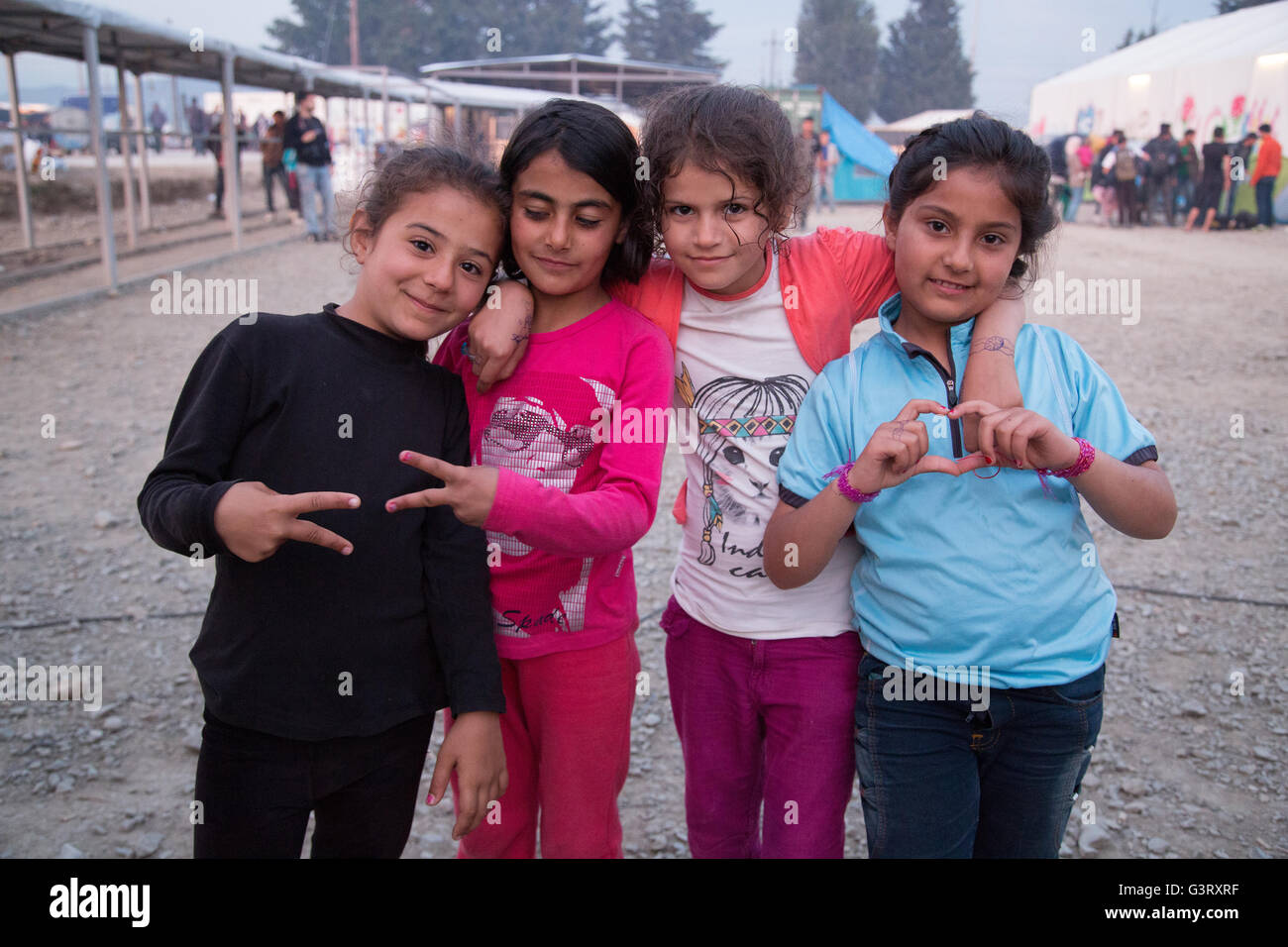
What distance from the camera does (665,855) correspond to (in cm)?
248

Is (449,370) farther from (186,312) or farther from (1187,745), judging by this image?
(186,312)

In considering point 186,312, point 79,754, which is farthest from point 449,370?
point 186,312

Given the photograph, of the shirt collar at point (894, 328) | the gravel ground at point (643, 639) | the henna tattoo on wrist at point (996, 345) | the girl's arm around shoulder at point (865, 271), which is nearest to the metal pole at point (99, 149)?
the gravel ground at point (643, 639)

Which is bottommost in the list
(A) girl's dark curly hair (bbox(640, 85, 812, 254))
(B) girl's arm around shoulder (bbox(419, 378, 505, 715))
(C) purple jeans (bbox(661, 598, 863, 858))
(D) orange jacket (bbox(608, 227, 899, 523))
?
(C) purple jeans (bbox(661, 598, 863, 858))

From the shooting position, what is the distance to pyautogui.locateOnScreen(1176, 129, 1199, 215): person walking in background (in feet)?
61.4

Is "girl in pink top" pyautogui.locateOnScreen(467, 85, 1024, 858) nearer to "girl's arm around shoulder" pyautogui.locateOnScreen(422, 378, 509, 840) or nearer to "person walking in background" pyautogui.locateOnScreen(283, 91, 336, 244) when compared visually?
"girl's arm around shoulder" pyautogui.locateOnScreen(422, 378, 509, 840)

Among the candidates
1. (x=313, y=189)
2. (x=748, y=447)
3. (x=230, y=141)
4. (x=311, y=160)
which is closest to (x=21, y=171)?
(x=230, y=141)

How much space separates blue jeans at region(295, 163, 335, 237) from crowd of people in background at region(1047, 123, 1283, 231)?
1201 cm

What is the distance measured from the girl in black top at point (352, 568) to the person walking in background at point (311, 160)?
1278cm

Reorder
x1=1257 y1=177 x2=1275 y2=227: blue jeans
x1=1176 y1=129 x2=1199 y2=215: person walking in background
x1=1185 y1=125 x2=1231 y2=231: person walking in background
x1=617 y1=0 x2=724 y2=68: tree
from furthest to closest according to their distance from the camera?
x1=617 y1=0 x2=724 y2=68: tree < x1=1176 y1=129 x2=1199 y2=215: person walking in background < x1=1257 y1=177 x2=1275 y2=227: blue jeans < x1=1185 y1=125 x2=1231 y2=231: person walking in background

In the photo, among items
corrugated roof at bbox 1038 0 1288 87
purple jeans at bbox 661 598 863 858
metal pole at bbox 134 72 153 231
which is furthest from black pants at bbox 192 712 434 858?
corrugated roof at bbox 1038 0 1288 87

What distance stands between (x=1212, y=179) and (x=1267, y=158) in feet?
3.71

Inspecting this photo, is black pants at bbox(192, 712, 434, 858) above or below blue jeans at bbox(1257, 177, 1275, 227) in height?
below

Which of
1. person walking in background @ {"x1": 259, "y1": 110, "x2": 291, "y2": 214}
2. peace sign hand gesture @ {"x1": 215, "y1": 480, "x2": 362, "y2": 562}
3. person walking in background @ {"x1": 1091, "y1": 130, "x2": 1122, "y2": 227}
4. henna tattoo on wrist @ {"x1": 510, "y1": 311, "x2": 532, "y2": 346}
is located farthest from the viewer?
person walking in background @ {"x1": 1091, "y1": 130, "x2": 1122, "y2": 227}
